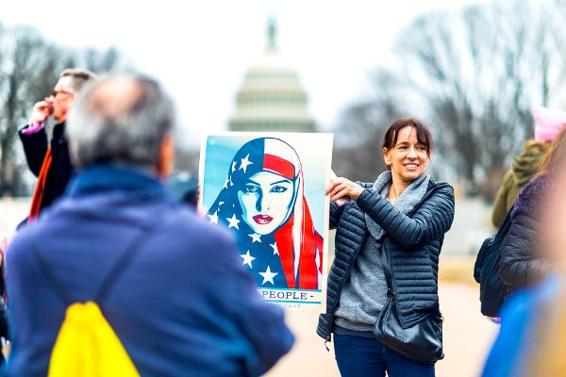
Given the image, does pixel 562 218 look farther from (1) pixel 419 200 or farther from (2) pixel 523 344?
(1) pixel 419 200

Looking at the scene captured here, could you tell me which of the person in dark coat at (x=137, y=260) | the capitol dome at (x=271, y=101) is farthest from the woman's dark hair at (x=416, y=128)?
the capitol dome at (x=271, y=101)

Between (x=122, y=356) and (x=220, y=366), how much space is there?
24cm

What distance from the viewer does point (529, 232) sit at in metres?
4.12

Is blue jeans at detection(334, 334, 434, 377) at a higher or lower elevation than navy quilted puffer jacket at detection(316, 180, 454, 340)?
lower

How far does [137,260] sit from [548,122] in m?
3.49

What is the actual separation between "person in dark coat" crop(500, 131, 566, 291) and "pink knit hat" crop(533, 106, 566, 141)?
1.62m

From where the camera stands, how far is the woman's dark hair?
15.7ft

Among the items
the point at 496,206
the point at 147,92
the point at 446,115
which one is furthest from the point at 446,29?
the point at 147,92

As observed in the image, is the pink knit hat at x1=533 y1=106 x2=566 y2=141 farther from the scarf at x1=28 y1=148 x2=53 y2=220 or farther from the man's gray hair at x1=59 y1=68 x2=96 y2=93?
the scarf at x1=28 y1=148 x2=53 y2=220

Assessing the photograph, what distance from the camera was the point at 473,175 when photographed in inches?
1967

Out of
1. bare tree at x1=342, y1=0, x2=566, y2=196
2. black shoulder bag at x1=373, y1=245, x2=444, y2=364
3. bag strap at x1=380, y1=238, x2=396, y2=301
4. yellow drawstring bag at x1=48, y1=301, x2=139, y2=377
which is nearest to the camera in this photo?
yellow drawstring bag at x1=48, y1=301, x2=139, y2=377

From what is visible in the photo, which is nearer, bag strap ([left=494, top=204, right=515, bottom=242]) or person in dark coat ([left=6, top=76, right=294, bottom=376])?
person in dark coat ([left=6, top=76, right=294, bottom=376])

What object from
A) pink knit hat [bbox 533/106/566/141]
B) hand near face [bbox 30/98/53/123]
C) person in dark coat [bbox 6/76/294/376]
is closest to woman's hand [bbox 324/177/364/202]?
hand near face [bbox 30/98/53/123]

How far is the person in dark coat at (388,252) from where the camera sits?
4590 millimetres
